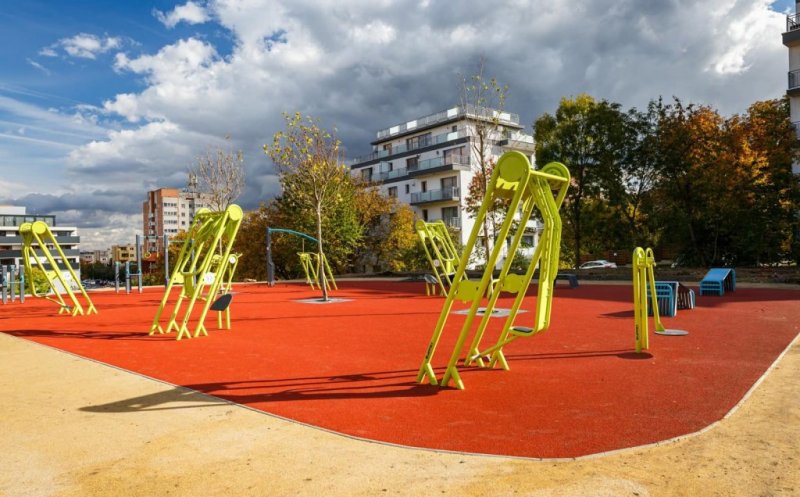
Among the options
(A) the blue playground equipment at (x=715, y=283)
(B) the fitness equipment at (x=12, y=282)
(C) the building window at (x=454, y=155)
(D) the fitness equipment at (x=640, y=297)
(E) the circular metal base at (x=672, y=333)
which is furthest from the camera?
(C) the building window at (x=454, y=155)

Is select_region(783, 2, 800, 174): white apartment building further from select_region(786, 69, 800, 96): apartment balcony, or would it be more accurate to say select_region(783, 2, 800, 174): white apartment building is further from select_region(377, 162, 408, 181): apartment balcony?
select_region(377, 162, 408, 181): apartment balcony

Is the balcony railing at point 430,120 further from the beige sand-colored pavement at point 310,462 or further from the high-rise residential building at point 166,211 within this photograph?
the high-rise residential building at point 166,211

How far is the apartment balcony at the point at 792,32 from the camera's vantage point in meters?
28.0

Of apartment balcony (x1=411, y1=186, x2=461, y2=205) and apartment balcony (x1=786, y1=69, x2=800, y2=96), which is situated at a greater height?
apartment balcony (x1=786, y1=69, x2=800, y2=96)

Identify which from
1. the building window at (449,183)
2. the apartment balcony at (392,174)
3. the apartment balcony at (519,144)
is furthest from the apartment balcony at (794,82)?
the apartment balcony at (392,174)

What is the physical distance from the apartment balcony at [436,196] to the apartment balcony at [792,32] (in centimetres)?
2403

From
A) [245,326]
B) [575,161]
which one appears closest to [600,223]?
[575,161]

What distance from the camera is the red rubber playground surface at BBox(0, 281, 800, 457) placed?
4.81 m

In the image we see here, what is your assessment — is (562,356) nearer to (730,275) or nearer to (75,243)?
(730,275)

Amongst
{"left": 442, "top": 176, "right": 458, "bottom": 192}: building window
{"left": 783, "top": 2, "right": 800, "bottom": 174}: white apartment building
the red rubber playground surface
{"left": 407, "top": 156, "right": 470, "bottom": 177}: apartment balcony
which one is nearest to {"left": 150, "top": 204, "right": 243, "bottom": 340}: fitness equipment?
the red rubber playground surface

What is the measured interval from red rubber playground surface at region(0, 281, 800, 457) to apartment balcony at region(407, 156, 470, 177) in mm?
31885

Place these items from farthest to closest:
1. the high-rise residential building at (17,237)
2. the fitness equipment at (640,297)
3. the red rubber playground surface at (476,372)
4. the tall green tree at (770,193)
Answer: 1. the high-rise residential building at (17,237)
2. the tall green tree at (770,193)
3. the fitness equipment at (640,297)
4. the red rubber playground surface at (476,372)

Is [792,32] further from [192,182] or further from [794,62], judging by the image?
[192,182]

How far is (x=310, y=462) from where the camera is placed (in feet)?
13.5
